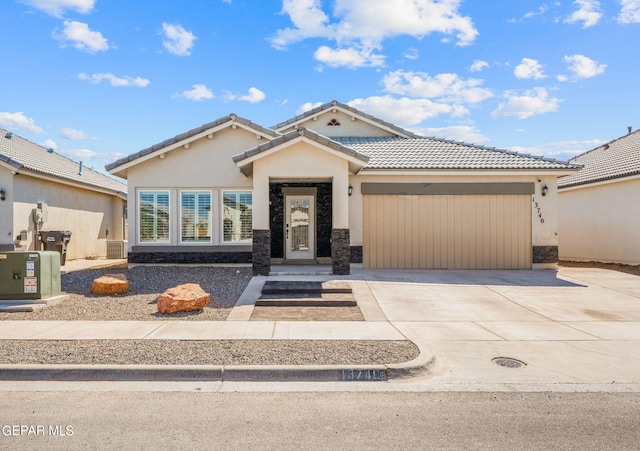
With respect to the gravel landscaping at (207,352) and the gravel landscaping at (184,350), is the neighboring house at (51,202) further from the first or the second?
the gravel landscaping at (207,352)

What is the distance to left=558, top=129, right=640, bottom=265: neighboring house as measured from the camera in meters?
15.1

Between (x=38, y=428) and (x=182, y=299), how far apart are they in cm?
433

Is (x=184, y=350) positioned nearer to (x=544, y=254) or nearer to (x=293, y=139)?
(x=293, y=139)

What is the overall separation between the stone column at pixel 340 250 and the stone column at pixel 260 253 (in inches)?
72.3

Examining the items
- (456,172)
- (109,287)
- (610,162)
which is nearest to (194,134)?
(109,287)

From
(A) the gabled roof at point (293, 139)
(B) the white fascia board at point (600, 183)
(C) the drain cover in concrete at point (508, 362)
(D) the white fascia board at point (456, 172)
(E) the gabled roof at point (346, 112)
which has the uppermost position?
(E) the gabled roof at point (346, 112)

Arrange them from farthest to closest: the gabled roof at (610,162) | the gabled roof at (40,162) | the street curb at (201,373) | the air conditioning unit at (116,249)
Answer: the air conditioning unit at (116,249)
the gabled roof at (610,162)
the gabled roof at (40,162)
the street curb at (201,373)

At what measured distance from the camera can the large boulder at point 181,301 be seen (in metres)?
8.10

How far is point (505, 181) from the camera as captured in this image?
13.6 meters

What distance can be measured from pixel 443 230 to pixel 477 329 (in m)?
6.71

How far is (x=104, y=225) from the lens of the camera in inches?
837

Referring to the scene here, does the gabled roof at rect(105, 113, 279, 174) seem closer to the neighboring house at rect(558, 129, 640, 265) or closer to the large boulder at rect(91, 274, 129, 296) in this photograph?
the large boulder at rect(91, 274, 129, 296)

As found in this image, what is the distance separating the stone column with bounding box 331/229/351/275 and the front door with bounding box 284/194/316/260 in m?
3.14

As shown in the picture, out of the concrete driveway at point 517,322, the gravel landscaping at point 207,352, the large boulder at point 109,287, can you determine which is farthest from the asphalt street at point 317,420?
the large boulder at point 109,287
